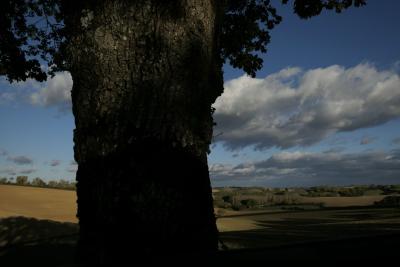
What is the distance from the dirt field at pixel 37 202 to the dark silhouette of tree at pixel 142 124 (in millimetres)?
21246

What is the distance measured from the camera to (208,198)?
426 centimetres

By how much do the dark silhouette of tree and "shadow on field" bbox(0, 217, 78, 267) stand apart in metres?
3.47

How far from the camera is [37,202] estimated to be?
1164 inches

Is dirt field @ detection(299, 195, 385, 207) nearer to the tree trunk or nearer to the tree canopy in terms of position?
the tree canopy

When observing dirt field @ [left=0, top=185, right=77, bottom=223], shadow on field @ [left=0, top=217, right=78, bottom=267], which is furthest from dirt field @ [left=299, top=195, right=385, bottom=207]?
shadow on field @ [left=0, top=217, right=78, bottom=267]

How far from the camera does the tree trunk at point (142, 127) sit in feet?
12.9

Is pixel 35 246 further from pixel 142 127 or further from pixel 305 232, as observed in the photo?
pixel 142 127

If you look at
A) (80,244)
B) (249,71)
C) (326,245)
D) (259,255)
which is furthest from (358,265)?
(249,71)

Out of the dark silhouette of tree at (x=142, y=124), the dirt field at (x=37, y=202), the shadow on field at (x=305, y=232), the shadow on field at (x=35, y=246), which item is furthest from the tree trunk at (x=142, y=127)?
the dirt field at (x=37, y=202)

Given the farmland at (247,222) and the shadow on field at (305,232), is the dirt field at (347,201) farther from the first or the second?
A: the shadow on field at (305,232)

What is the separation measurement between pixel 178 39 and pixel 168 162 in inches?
44.2

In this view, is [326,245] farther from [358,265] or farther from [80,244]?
[80,244]

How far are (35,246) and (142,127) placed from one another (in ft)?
26.5

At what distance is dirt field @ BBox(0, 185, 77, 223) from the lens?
1016 inches
